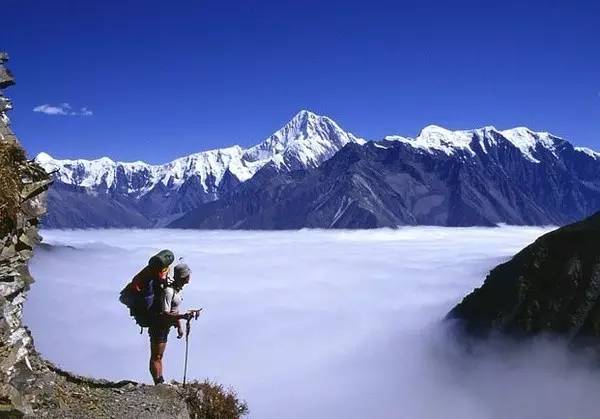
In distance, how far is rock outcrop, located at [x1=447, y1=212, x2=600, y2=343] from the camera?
140m

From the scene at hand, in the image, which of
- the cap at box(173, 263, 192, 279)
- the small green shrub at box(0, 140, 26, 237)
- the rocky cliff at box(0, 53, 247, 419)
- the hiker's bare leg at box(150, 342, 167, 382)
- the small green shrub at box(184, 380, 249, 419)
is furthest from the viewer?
the hiker's bare leg at box(150, 342, 167, 382)

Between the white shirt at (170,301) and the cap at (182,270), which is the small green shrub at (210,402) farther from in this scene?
the cap at (182,270)

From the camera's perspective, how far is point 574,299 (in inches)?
5566

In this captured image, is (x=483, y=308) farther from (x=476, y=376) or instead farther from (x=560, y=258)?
(x=560, y=258)

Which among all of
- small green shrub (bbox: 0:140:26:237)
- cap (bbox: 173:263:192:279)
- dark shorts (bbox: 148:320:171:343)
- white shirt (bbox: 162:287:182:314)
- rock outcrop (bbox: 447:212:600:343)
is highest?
small green shrub (bbox: 0:140:26:237)

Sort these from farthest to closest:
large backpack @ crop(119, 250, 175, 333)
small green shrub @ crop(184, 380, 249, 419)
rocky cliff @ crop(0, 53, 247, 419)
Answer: large backpack @ crop(119, 250, 175, 333)
small green shrub @ crop(184, 380, 249, 419)
rocky cliff @ crop(0, 53, 247, 419)

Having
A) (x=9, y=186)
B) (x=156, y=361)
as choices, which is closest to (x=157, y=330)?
(x=156, y=361)

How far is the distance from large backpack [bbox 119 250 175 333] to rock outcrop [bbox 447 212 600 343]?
458 feet

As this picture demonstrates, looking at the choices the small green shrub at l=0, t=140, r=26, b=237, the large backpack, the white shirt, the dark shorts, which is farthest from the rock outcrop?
the small green shrub at l=0, t=140, r=26, b=237

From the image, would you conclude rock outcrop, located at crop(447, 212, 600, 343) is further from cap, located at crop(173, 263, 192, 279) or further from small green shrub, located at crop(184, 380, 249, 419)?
cap, located at crop(173, 263, 192, 279)

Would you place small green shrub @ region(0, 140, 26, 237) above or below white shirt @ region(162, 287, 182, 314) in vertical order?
above

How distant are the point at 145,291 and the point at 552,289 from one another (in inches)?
5776

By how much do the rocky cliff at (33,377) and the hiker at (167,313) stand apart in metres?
1.30

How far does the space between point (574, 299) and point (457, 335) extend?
5242 centimetres
